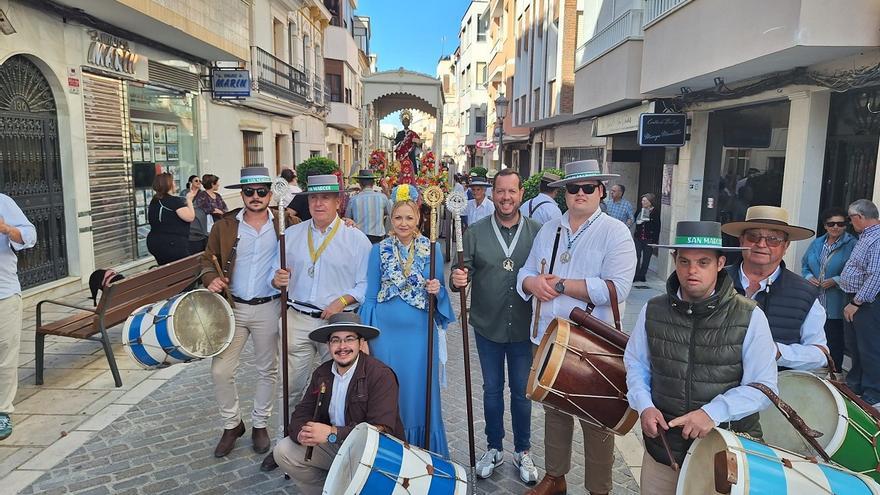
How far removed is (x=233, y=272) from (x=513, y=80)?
22.4 meters

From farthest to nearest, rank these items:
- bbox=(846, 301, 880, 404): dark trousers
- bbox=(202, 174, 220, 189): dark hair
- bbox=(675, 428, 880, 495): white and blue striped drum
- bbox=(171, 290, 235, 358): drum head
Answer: bbox=(202, 174, 220, 189): dark hair, bbox=(846, 301, 880, 404): dark trousers, bbox=(171, 290, 235, 358): drum head, bbox=(675, 428, 880, 495): white and blue striped drum

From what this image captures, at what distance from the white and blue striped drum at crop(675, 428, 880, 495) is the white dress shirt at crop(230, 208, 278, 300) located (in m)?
2.97

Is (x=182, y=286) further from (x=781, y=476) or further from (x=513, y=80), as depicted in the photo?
(x=513, y=80)

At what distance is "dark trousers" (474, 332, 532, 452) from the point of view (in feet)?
12.5

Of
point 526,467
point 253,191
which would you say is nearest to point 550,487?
point 526,467

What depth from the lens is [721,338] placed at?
2352 millimetres

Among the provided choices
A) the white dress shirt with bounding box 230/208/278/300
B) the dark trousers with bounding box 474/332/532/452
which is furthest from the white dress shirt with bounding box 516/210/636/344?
the white dress shirt with bounding box 230/208/278/300

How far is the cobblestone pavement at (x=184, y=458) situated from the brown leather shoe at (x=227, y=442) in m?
0.06

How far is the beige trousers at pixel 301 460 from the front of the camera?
3.13 metres

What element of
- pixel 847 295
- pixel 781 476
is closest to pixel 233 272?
pixel 781 476

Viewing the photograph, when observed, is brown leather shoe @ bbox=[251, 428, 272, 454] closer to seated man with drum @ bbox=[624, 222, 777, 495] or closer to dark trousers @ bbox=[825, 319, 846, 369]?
seated man with drum @ bbox=[624, 222, 777, 495]

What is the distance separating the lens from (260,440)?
407cm

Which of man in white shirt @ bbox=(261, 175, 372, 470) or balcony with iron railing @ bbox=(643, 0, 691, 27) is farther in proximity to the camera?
balcony with iron railing @ bbox=(643, 0, 691, 27)

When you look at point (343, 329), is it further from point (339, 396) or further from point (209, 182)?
point (209, 182)
